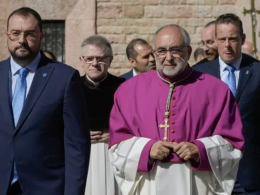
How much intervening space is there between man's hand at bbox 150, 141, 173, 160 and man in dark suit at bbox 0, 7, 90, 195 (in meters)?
0.49

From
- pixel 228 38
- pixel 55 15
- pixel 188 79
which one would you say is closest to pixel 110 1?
pixel 55 15

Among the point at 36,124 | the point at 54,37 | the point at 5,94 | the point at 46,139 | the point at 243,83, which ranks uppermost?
the point at 54,37

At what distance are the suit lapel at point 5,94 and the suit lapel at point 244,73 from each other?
217 cm

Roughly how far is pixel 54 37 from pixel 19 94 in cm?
943

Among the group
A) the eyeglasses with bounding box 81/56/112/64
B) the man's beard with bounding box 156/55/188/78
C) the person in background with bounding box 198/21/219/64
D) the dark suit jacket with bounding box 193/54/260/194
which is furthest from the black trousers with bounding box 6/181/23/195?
the person in background with bounding box 198/21/219/64

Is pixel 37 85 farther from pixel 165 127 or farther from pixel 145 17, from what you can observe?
pixel 145 17

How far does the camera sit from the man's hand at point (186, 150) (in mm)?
5484

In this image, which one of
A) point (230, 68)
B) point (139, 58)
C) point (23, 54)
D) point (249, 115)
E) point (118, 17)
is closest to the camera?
point (23, 54)

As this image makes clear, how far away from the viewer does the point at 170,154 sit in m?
5.60

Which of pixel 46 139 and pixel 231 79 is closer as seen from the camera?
pixel 46 139

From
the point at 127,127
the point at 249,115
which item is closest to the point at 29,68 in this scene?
the point at 127,127

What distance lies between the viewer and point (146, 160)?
560 centimetres

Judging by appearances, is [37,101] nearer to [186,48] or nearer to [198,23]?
[186,48]

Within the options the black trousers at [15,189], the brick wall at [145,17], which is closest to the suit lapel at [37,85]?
the black trousers at [15,189]
